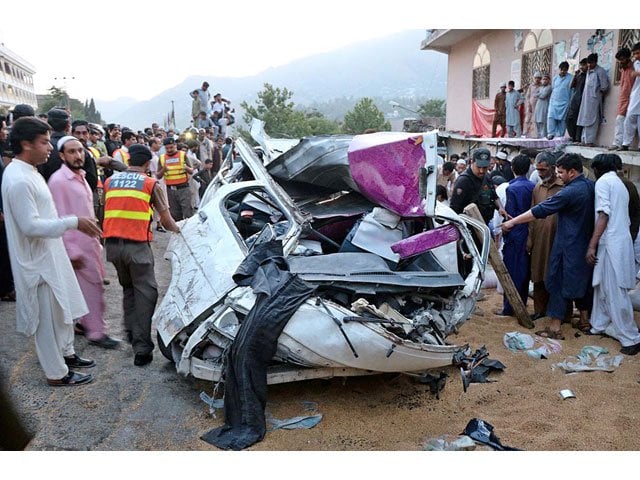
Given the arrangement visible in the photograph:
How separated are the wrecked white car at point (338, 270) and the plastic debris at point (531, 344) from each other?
96 cm

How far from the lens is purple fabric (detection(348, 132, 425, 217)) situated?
4.23 meters

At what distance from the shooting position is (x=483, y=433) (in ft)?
11.2

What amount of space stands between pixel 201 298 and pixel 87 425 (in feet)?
3.71

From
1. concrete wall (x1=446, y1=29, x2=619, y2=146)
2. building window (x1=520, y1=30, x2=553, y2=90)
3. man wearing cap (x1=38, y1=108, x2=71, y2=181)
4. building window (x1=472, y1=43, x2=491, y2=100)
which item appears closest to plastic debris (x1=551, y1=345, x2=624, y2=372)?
man wearing cap (x1=38, y1=108, x2=71, y2=181)

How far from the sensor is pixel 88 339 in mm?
4746

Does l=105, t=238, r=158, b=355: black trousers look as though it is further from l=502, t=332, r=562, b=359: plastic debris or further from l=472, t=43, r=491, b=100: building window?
l=472, t=43, r=491, b=100: building window

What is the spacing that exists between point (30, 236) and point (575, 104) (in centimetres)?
954

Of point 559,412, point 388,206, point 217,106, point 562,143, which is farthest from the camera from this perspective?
point 217,106

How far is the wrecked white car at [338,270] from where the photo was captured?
3.39 m

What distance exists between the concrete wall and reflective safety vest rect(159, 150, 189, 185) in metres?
7.69

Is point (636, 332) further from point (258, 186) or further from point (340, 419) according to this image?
point (258, 186)

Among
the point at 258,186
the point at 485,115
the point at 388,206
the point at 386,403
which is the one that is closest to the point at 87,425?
the point at 386,403

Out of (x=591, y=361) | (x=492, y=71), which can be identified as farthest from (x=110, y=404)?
(x=492, y=71)

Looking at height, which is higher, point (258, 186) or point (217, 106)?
point (217, 106)
